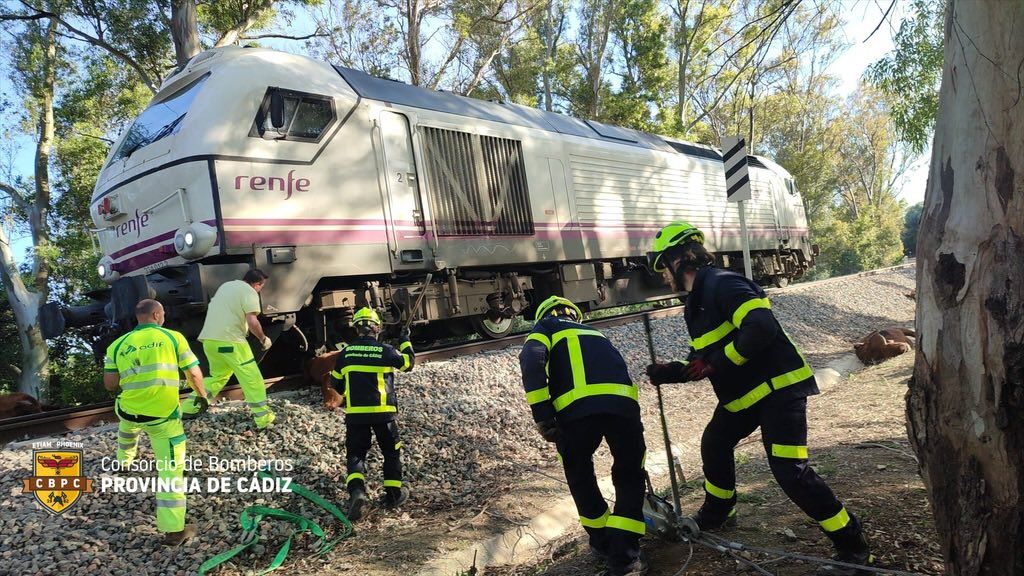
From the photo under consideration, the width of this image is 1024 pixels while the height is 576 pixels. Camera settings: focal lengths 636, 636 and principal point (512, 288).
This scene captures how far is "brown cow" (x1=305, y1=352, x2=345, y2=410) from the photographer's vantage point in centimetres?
610

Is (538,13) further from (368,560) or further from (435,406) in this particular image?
(368,560)

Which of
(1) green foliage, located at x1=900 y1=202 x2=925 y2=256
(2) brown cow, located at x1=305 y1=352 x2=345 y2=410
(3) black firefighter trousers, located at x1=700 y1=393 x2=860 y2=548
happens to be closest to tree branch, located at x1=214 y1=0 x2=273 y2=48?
(2) brown cow, located at x1=305 y1=352 x2=345 y2=410

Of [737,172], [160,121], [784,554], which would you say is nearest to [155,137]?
[160,121]

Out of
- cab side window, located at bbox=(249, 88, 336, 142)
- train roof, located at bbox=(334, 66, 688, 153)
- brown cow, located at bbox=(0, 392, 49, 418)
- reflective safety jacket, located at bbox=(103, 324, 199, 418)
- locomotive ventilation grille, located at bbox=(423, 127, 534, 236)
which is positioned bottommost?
brown cow, located at bbox=(0, 392, 49, 418)

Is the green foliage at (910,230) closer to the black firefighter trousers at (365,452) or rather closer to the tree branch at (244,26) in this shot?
the tree branch at (244,26)

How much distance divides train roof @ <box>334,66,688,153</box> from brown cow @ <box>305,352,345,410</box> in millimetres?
3018

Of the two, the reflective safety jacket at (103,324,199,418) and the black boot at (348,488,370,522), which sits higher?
the reflective safety jacket at (103,324,199,418)

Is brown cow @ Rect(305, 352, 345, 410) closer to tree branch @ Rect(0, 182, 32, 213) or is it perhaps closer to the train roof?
the train roof

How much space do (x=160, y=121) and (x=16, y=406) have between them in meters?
3.19

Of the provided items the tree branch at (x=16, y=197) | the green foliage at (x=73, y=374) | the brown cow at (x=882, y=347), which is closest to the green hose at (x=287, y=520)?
the brown cow at (x=882, y=347)

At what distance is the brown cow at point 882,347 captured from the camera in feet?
28.9

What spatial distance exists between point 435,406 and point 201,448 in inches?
80.8

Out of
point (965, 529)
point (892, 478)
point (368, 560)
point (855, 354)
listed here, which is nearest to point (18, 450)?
point (368, 560)

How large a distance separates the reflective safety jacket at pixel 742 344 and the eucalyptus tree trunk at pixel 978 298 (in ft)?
2.47
